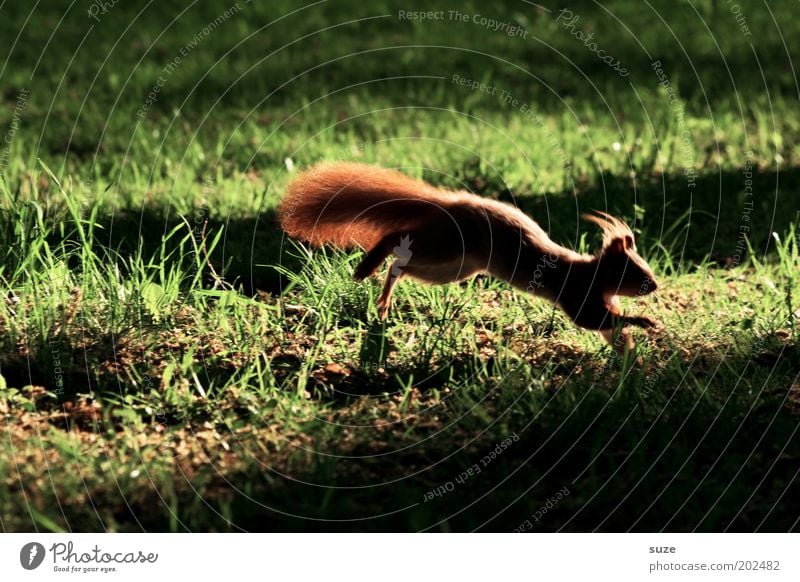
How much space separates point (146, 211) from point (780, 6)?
7514 millimetres

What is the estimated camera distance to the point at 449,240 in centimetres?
392

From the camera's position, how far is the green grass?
316 centimetres

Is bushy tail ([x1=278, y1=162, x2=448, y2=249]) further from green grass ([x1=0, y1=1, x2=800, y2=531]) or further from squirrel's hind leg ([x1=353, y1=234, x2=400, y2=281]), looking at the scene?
green grass ([x1=0, y1=1, x2=800, y2=531])

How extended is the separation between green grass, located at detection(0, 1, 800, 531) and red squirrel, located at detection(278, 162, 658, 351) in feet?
0.64

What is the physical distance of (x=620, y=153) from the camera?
259 inches

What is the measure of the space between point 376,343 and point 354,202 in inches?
22.4

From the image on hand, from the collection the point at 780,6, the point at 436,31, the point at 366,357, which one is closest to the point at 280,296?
the point at 366,357

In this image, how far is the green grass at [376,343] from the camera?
3.16 metres

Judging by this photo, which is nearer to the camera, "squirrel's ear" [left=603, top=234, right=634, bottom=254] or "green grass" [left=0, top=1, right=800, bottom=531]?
"green grass" [left=0, top=1, right=800, bottom=531]

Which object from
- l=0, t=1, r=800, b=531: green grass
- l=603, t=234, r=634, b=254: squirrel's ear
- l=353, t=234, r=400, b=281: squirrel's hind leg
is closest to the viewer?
l=0, t=1, r=800, b=531: green grass

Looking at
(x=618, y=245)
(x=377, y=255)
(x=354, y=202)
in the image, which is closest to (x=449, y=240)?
(x=377, y=255)

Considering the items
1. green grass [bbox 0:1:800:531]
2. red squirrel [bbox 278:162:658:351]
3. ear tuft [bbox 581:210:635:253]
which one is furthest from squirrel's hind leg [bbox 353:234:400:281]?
ear tuft [bbox 581:210:635:253]

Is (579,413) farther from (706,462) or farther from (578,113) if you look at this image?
(578,113)

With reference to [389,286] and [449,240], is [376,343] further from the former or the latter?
[449,240]
